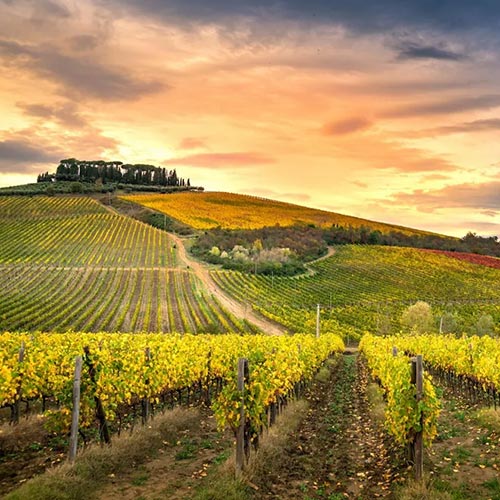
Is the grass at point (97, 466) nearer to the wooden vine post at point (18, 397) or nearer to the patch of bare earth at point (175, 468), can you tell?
the patch of bare earth at point (175, 468)

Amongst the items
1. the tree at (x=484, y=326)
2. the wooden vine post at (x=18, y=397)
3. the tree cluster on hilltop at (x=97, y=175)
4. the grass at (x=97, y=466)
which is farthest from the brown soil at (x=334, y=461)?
the tree cluster on hilltop at (x=97, y=175)

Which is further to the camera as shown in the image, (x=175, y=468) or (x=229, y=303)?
(x=229, y=303)

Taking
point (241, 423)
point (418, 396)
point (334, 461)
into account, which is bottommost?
point (334, 461)

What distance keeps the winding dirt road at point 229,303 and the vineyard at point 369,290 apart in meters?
1.25

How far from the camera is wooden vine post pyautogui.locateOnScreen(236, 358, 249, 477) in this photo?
10352 millimetres

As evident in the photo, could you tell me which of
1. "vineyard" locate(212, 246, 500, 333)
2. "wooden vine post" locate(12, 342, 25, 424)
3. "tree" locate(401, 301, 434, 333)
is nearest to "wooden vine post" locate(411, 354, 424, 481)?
"wooden vine post" locate(12, 342, 25, 424)

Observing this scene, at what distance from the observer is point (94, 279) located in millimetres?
76500

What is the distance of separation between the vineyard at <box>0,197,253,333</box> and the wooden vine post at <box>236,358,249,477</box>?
43.5 meters

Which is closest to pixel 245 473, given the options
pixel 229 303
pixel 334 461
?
pixel 334 461

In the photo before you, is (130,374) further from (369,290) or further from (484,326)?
(369,290)

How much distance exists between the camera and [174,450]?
509 inches

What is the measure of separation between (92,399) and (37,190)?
148 meters

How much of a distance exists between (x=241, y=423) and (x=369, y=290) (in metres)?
78.5

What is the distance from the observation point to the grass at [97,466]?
891 cm
